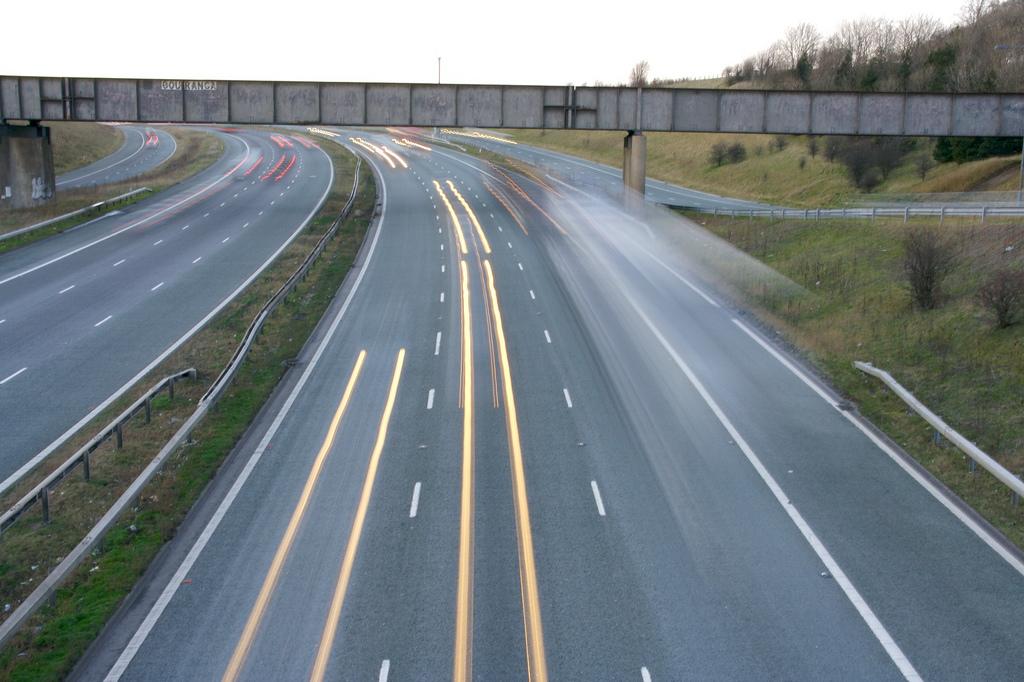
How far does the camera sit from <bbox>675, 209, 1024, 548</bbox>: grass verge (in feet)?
70.2

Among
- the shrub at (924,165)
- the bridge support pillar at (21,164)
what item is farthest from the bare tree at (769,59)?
the bridge support pillar at (21,164)

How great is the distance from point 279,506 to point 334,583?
140 inches

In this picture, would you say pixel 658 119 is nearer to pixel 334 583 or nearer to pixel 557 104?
→ pixel 557 104

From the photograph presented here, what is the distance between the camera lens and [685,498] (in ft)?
61.8

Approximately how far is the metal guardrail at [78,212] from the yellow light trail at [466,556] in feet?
105

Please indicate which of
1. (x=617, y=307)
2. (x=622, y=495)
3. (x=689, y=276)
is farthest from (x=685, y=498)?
(x=689, y=276)

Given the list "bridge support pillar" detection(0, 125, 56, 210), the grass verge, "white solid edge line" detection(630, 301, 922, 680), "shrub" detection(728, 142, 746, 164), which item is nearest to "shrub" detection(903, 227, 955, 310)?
the grass verge

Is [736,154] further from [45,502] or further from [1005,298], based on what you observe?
[45,502]

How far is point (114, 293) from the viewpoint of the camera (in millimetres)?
38250

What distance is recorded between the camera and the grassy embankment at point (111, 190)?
5288 centimetres

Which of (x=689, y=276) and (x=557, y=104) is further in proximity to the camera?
(x=557, y=104)

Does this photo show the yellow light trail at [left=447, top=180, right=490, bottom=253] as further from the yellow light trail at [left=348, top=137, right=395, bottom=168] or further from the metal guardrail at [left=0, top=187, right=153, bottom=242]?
the metal guardrail at [left=0, top=187, right=153, bottom=242]

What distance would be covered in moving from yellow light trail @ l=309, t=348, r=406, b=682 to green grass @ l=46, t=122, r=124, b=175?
80.3 m

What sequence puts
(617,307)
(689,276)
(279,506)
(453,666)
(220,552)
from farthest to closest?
(689,276) → (617,307) → (279,506) → (220,552) → (453,666)
